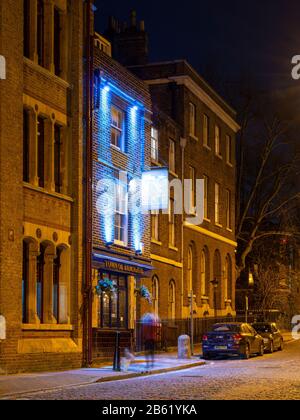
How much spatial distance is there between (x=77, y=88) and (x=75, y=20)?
217 centimetres

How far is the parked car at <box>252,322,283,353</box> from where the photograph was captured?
3522cm

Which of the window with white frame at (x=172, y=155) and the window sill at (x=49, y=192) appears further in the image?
the window with white frame at (x=172, y=155)

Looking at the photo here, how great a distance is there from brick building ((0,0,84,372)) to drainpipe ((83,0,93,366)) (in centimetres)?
24

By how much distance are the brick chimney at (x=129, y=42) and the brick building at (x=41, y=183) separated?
49.5 feet

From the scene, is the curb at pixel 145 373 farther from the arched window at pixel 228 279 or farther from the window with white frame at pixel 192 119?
the arched window at pixel 228 279

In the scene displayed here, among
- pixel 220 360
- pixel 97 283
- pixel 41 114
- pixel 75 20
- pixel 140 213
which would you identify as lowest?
pixel 220 360

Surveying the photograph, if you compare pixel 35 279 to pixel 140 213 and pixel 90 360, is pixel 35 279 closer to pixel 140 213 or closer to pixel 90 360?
pixel 90 360

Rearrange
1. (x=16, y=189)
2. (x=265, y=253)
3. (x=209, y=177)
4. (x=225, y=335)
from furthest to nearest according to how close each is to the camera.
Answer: (x=265, y=253)
(x=209, y=177)
(x=225, y=335)
(x=16, y=189)

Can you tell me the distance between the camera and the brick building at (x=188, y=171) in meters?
36.2

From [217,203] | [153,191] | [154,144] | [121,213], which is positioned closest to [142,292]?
[121,213]

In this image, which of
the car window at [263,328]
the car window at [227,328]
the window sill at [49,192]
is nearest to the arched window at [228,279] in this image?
the car window at [263,328]

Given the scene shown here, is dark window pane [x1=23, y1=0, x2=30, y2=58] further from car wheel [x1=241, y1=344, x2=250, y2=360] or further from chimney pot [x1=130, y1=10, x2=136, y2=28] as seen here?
chimney pot [x1=130, y1=10, x2=136, y2=28]

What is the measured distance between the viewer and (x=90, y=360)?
2542 centimetres

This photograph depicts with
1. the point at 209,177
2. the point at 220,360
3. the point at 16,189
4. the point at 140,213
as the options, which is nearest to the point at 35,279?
the point at 16,189
